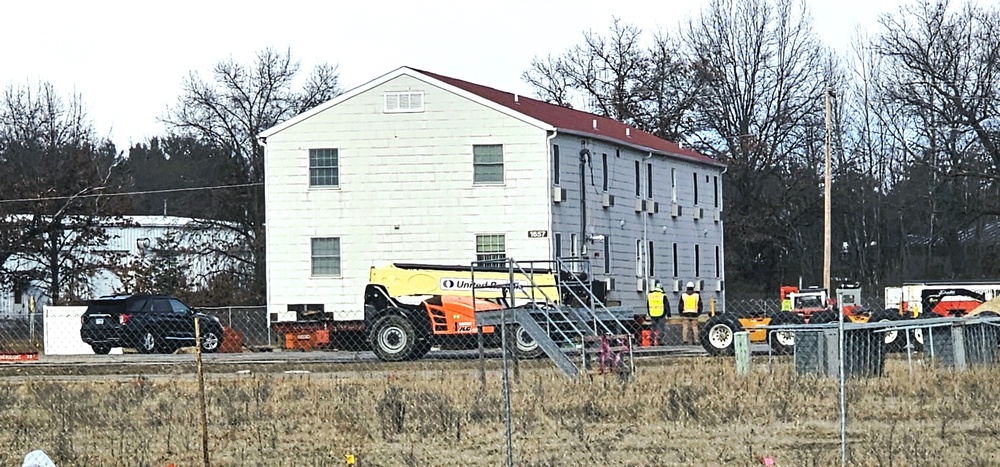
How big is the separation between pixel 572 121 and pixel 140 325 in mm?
18209

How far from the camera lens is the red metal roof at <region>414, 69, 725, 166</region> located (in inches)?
1812

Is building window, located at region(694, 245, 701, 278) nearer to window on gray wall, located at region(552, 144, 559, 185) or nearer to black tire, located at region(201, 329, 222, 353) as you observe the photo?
window on gray wall, located at region(552, 144, 559, 185)

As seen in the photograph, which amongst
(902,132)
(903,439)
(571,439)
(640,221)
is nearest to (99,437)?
(571,439)

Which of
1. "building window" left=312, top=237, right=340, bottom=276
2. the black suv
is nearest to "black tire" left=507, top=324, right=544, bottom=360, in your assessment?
the black suv

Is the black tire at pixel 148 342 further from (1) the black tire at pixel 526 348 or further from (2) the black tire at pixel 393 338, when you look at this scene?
(1) the black tire at pixel 526 348

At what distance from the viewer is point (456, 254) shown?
43.5 m

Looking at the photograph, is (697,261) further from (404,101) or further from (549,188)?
(404,101)

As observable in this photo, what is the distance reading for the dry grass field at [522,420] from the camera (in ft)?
45.5

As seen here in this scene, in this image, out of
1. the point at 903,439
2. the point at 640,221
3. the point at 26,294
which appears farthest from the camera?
the point at 26,294

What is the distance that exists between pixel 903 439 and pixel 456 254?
Result: 97.7 feet

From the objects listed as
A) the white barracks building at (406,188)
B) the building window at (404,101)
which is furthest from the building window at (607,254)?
the building window at (404,101)

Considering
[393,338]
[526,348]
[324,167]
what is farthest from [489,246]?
[393,338]

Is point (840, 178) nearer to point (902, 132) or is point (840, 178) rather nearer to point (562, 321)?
point (902, 132)

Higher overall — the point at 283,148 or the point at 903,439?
the point at 283,148
